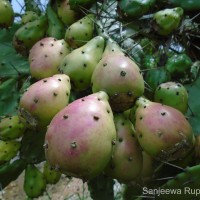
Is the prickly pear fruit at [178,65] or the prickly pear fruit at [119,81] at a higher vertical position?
the prickly pear fruit at [119,81]

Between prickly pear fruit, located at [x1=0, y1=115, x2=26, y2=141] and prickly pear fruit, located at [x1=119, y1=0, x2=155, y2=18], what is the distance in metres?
0.49

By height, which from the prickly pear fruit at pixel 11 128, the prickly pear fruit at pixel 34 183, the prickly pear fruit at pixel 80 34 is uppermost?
the prickly pear fruit at pixel 80 34

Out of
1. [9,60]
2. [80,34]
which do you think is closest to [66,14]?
[80,34]

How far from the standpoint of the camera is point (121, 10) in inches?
55.8

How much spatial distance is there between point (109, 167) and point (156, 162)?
0.16 meters

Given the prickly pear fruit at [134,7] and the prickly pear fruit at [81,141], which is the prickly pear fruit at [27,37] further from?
the prickly pear fruit at [81,141]

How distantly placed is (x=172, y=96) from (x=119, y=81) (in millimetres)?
207

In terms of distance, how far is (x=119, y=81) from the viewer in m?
1.00

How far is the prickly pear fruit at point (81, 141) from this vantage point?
2.86 ft

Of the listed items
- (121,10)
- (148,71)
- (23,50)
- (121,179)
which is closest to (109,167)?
(121,179)

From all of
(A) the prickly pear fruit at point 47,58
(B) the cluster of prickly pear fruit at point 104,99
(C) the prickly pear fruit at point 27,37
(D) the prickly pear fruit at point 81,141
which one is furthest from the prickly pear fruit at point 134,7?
(D) the prickly pear fruit at point 81,141

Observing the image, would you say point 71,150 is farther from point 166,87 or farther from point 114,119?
point 166,87

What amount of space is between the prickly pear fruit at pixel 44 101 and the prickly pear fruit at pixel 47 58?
0.64 ft

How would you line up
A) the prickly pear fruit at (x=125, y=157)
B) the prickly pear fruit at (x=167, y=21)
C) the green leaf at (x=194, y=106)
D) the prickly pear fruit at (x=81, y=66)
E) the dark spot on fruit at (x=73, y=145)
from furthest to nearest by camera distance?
the prickly pear fruit at (x=167, y=21) → the green leaf at (x=194, y=106) → the prickly pear fruit at (x=81, y=66) → the prickly pear fruit at (x=125, y=157) → the dark spot on fruit at (x=73, y=145)
